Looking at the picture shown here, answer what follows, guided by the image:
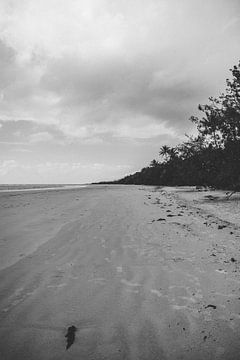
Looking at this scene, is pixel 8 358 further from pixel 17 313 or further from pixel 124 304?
pixel 124 304

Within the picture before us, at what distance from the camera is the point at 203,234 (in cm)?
745

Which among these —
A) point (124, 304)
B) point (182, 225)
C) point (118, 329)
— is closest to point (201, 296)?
point (124, 304)

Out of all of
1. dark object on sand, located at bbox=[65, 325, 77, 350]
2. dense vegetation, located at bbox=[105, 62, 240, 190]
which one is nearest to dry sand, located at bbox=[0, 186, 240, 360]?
dark object on sand, located at bbox=[65, 325, 77, 350]

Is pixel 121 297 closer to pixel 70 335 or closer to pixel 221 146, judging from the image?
pixel 70 335

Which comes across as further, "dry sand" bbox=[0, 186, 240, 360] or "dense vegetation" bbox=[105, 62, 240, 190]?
"dense vegetation" bbox=[105, 62, 240, 190]

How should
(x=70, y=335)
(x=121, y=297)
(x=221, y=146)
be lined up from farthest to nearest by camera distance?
(x=221, y=146), (x=121, y=297), (x=70, y=335)

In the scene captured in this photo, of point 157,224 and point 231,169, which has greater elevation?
point 231,169

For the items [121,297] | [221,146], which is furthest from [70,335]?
[221,146]

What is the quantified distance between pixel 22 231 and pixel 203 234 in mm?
5898

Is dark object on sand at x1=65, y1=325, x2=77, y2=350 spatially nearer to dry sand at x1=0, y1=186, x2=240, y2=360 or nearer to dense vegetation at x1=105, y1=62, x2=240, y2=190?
dry sand at x1=0, y1=186, x2=240, y2=360

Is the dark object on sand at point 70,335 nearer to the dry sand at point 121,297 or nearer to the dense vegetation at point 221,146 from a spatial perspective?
the dry sand at point 121,297

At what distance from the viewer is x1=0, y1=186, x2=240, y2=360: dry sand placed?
2.70m

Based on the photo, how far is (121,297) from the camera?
3.73 metres

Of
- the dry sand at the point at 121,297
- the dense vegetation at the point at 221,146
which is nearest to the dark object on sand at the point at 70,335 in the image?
the dry sand at the point at 121,297
